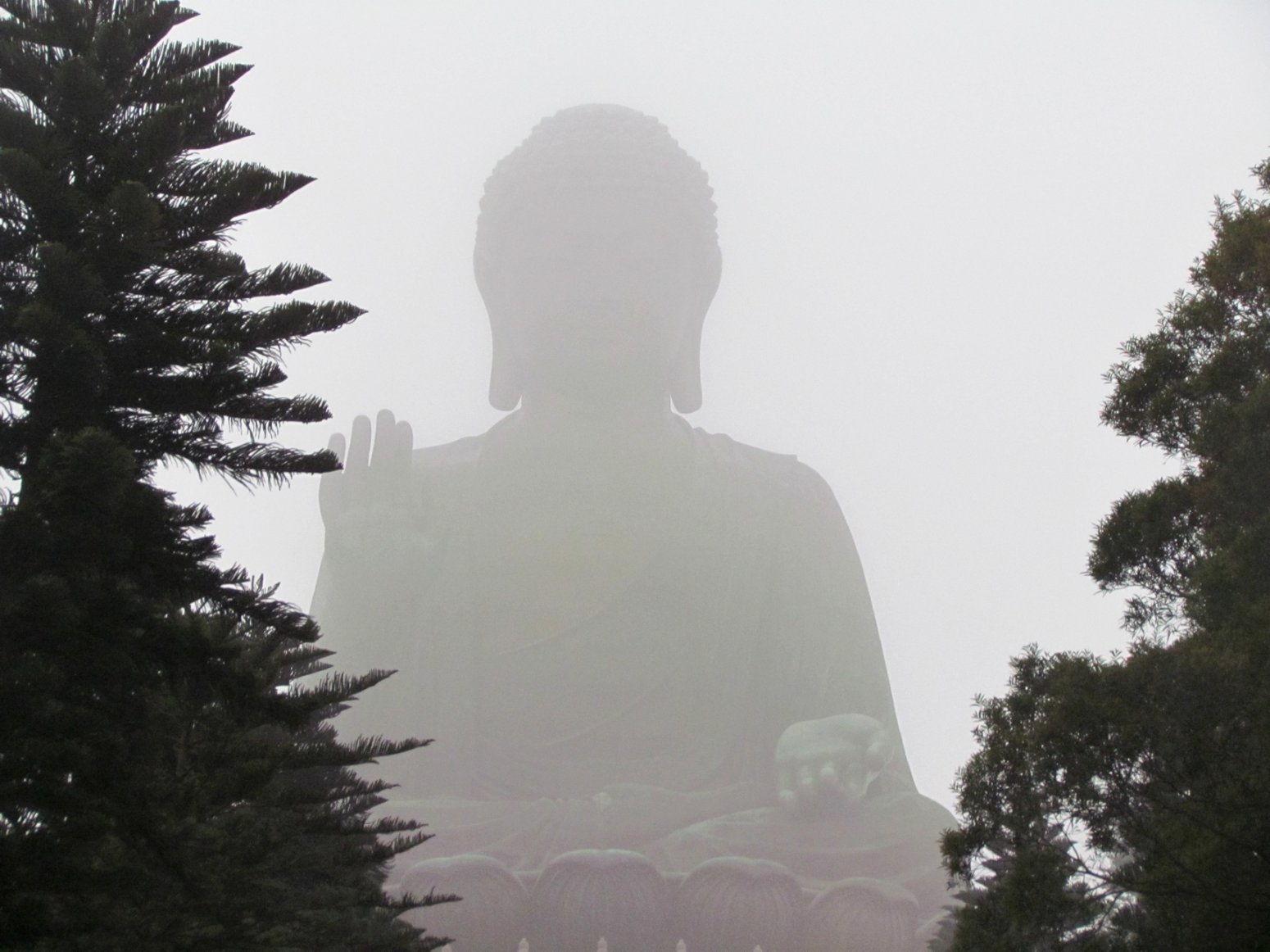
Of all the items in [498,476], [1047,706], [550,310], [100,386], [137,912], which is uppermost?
[550,310]

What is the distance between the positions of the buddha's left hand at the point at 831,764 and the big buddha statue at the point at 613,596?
2cm

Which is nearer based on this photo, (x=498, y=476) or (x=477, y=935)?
(x=477, y=935)

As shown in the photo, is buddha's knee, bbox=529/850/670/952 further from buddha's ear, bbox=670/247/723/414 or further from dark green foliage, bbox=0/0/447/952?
buddha's ear, bbox=670/247/723/414

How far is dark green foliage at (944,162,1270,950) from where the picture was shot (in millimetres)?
4418

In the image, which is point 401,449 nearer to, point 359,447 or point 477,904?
point 359,447

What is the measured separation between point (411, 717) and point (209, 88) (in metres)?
6.57

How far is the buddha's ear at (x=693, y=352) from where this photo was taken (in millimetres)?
12648

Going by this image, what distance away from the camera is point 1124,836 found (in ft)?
15.8

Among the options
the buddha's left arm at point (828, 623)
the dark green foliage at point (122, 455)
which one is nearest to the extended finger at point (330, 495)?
the buddha's left arm at point (828, 623)

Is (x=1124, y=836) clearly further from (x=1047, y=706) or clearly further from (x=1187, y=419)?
(x=1187, y=419)

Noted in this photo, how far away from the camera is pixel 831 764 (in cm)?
974

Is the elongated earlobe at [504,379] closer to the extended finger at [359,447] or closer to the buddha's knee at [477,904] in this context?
the extended finger at [359,447]

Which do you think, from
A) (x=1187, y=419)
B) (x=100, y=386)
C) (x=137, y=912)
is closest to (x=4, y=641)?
(x=100, y=386)

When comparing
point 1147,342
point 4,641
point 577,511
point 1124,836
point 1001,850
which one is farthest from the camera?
point 577,511
